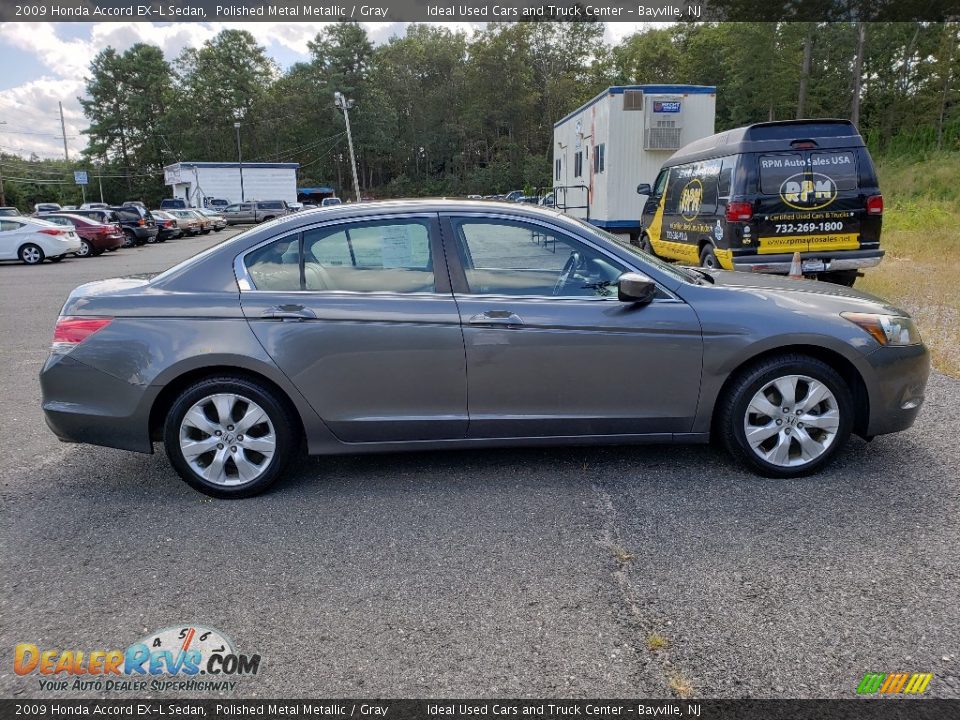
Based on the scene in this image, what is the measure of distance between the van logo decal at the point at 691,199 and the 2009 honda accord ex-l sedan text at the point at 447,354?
680cm

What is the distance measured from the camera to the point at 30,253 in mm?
20828

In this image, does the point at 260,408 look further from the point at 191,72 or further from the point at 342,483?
the point at 191,72

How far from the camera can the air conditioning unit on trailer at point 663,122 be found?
1675cm

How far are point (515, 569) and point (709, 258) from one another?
7.97 meters

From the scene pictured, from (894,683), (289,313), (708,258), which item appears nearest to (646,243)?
(708,258)

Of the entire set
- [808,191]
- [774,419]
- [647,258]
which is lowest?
[774,419]

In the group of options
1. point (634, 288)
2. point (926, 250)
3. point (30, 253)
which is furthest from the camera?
point (30, 253)

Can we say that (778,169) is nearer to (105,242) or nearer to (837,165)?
(837,165)

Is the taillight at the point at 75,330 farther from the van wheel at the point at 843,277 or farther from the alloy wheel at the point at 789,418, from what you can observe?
the van wheel at the point at 843,277

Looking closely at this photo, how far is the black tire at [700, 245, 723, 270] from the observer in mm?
9984

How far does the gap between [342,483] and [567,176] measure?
20.2 m

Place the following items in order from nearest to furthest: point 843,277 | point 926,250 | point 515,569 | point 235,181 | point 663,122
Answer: point 515,569
point 843,277
point 926,250
point 663,122
point 235,181

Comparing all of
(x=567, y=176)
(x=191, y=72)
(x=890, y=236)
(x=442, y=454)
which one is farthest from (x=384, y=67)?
(x=442, y=454)

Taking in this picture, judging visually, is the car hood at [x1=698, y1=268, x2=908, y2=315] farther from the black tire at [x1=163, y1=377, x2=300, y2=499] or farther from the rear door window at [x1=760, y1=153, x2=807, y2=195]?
the rear door window at [x1=760, y1=153, x2=807, y2=195]
